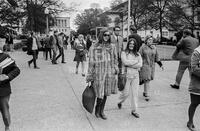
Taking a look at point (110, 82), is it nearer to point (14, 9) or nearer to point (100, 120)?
point (100, 120)

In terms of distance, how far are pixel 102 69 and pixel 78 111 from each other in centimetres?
128

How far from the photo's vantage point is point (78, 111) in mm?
4773

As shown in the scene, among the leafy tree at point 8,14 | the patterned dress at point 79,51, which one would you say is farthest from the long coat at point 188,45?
the leafy tree at point 8,14

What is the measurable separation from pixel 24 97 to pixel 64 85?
1.59 metres

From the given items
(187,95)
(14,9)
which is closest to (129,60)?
(187,95)

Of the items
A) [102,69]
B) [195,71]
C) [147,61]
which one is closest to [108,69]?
[102,69]

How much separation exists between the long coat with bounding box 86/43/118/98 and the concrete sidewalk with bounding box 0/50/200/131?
66cm

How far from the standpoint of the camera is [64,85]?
718cm

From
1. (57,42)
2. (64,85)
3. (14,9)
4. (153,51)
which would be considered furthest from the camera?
(14,9)

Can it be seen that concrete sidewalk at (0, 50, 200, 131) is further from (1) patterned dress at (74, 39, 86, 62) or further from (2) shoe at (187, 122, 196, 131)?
(1) patterned dress at (74, 39, 86, 62)

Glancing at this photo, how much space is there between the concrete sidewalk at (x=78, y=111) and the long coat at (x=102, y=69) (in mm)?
658

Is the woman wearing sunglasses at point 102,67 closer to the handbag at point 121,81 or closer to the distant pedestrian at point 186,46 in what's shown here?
the handbag at point 121,81

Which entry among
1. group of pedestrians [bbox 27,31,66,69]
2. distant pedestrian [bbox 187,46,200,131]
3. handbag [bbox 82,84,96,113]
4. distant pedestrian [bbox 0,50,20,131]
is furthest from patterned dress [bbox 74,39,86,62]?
distant pedestrian [bbox 187,46,200,131]

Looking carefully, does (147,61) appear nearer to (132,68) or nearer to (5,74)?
(132,68)
